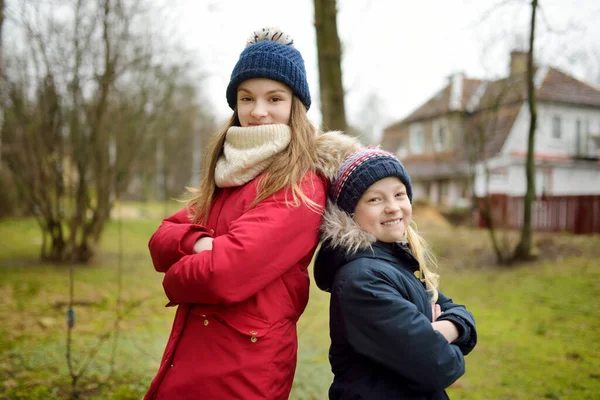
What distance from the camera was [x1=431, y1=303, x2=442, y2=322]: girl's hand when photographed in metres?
1.96

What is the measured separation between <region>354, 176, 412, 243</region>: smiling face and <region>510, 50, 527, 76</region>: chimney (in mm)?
10363

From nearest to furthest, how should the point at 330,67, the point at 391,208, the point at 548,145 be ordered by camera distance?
the point at 391,208
the point at 330,67
the point at 548,145

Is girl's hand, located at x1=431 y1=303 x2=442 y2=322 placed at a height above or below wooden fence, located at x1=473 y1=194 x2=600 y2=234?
above

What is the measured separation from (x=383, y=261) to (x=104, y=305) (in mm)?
6183

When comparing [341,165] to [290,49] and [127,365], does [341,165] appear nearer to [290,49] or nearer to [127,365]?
[290,49]

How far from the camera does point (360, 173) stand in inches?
74.5

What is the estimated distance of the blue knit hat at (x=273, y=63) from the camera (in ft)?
6.38

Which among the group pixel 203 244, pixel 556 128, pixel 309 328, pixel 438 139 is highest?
pixel 556 128

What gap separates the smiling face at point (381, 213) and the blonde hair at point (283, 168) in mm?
176

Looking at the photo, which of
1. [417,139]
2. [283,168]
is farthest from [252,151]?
[417,139]

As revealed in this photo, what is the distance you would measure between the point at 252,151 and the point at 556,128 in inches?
1019

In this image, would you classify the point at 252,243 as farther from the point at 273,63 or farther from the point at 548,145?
the point at 548,145

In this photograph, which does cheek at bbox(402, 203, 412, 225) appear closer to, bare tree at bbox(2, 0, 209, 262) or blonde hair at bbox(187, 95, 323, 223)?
blonde hair at bbox(187, 95, 323, 223)

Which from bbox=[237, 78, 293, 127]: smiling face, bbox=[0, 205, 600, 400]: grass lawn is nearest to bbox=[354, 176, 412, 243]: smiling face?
bbox=[237, 78, 293, 127]: smiling face
